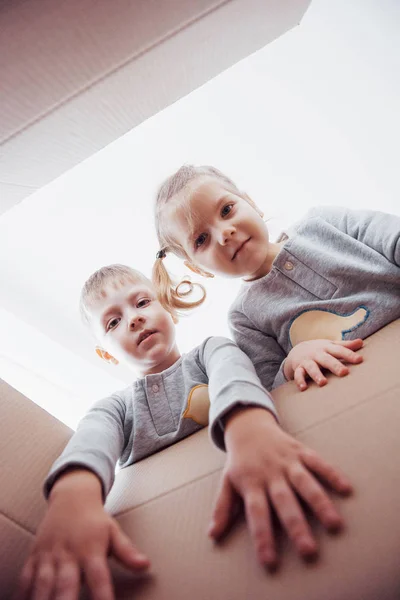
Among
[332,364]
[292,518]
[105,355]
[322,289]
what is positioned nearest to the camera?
[292,518]

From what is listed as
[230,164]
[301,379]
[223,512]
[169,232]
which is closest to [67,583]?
[223,512]

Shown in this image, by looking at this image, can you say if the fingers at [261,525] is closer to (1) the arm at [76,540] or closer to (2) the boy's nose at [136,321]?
(1) the arm at [76,540]

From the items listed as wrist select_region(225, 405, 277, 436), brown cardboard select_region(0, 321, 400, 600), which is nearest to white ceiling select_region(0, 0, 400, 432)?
brown cardboard select_region(0, 321, 400, 600)

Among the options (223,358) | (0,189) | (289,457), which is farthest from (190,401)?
(0,189)

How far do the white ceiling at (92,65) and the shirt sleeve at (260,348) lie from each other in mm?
512

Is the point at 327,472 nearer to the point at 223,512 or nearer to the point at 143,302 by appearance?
the point at 223,512

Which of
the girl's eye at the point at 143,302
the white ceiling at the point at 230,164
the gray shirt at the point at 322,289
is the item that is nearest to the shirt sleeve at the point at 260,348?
the gray shirt at the point at 322,289

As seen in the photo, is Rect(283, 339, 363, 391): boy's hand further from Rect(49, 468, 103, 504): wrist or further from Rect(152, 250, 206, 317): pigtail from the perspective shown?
Rect(152, 250, 206, 317): pigtail

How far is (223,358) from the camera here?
1.92ft

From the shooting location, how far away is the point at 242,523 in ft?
0.95

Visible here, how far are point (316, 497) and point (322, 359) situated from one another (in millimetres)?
271

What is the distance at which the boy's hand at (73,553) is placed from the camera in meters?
0.27

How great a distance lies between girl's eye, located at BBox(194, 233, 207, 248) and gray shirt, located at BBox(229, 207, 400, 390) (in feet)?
0.53

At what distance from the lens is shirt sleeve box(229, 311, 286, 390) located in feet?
2.54
